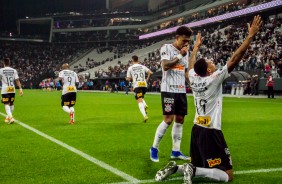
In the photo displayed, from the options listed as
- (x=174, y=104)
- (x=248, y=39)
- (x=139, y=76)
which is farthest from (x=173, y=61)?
(x=139, y=76)

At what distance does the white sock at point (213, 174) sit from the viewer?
534 cm

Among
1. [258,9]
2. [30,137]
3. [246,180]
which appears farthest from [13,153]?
[258,9]

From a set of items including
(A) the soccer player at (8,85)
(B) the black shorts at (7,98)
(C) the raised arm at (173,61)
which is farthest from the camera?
(B) the black shorts at (7,98)

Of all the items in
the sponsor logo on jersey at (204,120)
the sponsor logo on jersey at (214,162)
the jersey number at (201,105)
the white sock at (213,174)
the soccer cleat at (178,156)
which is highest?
the jersey number at (201,105)

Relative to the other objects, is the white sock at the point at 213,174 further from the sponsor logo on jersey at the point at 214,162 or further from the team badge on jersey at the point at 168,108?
the team badge on jersey at the point at 168,108

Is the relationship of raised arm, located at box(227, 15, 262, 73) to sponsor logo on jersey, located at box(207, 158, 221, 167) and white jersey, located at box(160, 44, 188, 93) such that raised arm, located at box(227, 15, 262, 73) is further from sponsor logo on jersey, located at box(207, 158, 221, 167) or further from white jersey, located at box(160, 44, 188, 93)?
white jersey, located at box(160, 44, 188, 93)

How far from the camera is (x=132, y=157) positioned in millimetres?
7508

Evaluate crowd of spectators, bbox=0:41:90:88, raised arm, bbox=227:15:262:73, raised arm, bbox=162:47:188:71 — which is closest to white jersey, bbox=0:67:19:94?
raised arm, bbox=162:47:188:71

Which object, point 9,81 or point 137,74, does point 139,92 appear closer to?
point 137,74

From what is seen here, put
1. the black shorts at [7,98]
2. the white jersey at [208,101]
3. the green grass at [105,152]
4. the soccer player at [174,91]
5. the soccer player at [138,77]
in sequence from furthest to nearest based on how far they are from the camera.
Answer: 1. the soccer player at [138,77]
2. the black shorts at [7,98]
3. the soccer player at [174,91]
4. the green grass at [105,152]
5. the white jersey at [208,101]

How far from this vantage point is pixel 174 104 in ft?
23.7

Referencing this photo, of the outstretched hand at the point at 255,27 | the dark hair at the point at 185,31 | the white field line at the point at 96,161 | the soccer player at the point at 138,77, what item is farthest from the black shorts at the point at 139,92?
the outstretched hand at the point at 255,27

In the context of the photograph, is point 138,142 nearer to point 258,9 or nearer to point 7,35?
point 258,9

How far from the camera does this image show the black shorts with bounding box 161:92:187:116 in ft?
23.6
